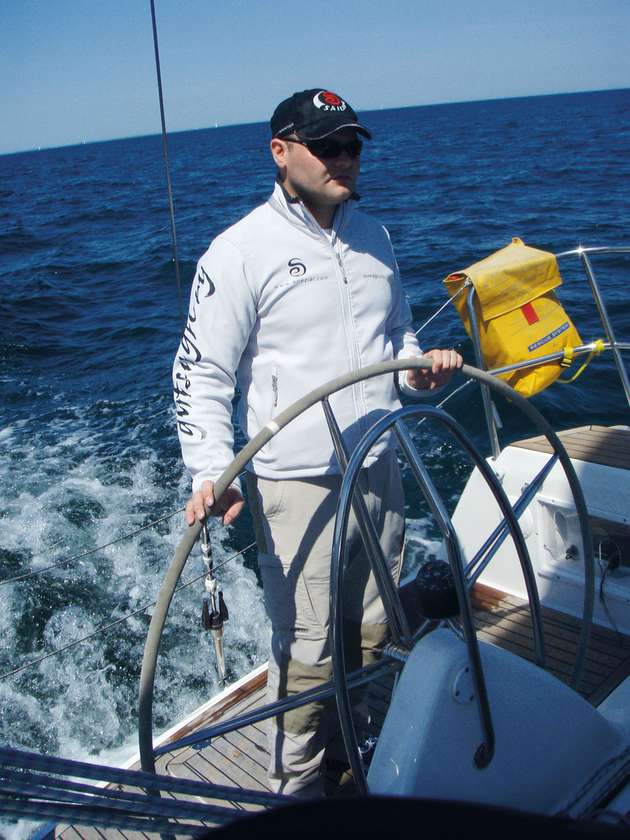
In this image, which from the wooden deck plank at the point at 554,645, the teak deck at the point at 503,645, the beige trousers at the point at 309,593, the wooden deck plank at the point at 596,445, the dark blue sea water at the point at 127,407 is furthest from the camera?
the dark blue sea water at the point at 127,407

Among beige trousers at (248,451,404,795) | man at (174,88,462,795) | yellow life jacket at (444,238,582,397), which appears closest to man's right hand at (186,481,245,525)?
man at (174,88,462,795)

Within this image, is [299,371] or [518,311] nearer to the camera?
[299,371]

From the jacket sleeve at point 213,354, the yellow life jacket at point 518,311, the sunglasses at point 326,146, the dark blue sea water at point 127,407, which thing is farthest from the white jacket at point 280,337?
the dark blue sea water at point 127,407

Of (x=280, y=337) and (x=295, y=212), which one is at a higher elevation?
(x=295, y=212)

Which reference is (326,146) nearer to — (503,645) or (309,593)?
(309,593)

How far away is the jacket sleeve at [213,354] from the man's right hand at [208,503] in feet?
0.22

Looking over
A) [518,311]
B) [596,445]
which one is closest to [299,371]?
[518,311]

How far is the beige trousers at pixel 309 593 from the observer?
162cm

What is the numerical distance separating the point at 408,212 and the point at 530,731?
46.0 feet

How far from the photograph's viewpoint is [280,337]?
5.18ft

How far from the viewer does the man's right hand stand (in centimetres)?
132

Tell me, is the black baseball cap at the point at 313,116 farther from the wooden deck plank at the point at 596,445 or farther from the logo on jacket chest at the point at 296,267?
the wooden deck plank at the point at 596,445

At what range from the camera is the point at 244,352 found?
1.62 meters

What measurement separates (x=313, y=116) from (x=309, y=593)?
0.96 meters
